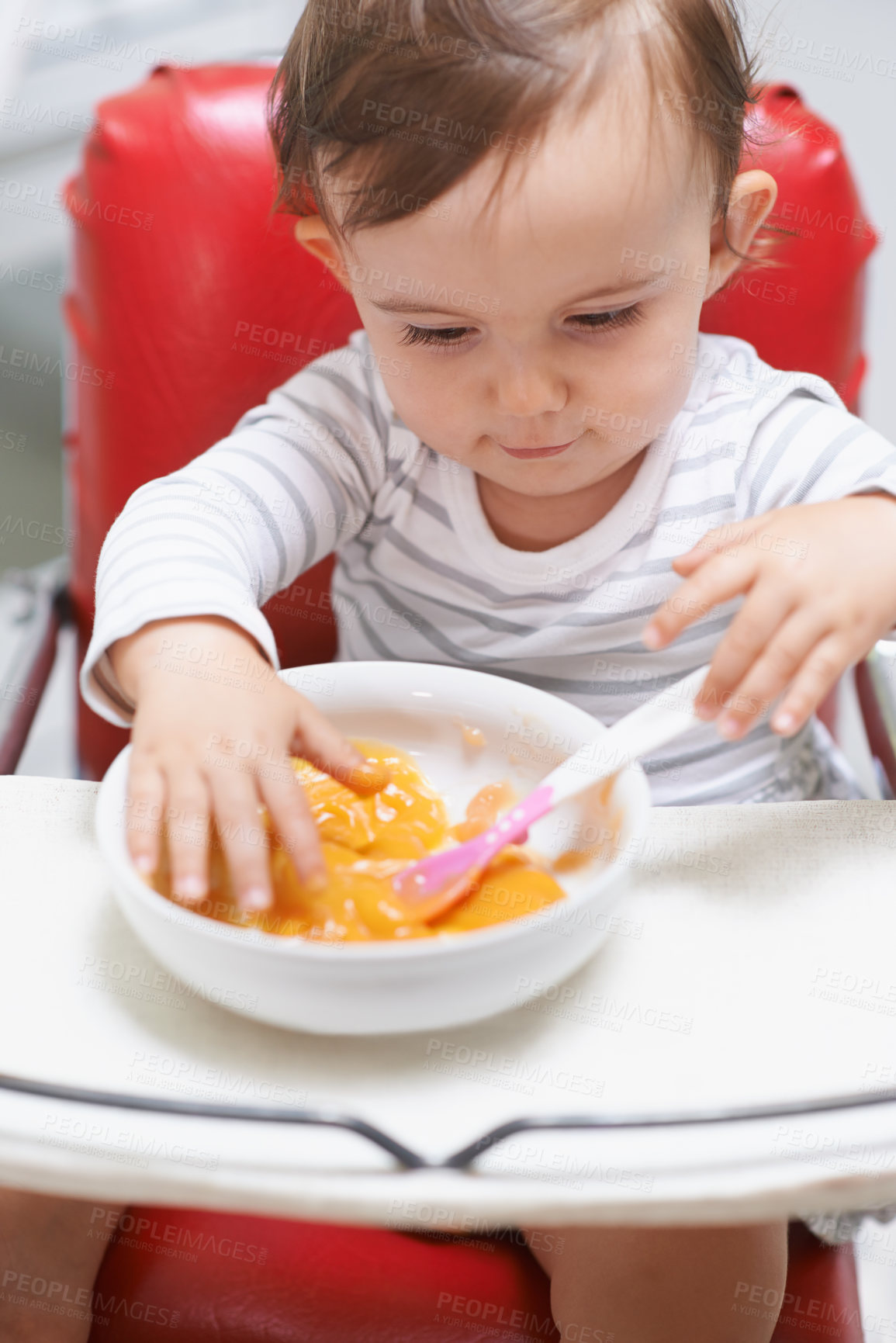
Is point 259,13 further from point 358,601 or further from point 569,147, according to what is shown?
point 569,147

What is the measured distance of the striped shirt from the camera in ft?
2.66

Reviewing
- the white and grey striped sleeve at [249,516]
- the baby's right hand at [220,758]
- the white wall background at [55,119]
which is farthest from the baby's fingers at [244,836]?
the white wall background at [55,119]

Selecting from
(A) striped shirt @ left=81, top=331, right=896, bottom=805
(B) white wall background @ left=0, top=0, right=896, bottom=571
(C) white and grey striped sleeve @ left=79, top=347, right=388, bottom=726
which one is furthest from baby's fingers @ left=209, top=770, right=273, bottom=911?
(B) white wall background @ left=0, top=0, right=896, bottom=571

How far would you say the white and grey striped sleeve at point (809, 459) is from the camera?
0.72m

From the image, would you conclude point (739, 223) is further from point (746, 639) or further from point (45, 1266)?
point (45, 1266)

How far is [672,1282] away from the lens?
2.08 feet

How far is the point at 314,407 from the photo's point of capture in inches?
34.4

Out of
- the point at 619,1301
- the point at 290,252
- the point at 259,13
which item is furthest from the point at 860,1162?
the point at 259,13

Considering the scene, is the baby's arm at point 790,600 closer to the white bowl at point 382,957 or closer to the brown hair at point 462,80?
the white bowl at point 382,957

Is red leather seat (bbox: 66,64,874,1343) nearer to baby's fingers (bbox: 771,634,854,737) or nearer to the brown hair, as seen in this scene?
Answer: the brown hair

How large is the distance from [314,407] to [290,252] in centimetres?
15

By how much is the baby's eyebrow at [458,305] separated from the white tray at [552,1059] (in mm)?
272

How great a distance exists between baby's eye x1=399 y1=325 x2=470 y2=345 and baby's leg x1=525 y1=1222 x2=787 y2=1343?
1.58 ft

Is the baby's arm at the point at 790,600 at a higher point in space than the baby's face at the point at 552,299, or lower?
lower
